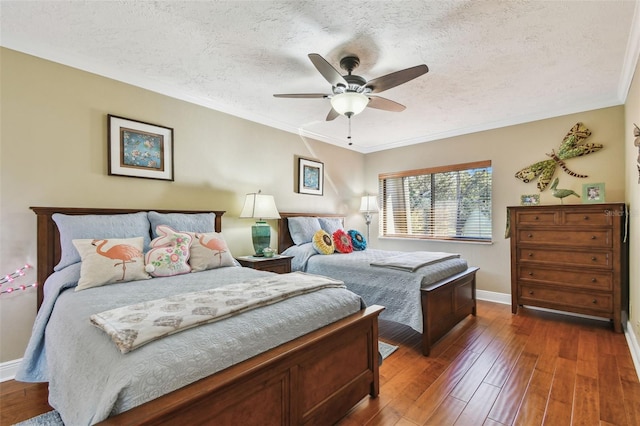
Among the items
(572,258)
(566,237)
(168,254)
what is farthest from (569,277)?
(168,254)

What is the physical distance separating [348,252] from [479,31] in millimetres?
2541

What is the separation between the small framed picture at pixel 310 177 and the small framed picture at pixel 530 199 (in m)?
2.72

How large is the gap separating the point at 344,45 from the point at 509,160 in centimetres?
295

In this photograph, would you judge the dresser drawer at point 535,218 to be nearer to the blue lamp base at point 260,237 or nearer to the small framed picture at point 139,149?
the blue lamp base at point 260,237

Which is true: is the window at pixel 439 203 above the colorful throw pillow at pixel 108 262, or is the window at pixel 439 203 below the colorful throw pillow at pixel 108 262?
above

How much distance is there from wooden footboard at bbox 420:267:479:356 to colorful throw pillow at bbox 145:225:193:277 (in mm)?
1957

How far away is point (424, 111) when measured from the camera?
3625mm

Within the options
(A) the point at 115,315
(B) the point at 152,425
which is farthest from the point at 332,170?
(B) the point at 152,425

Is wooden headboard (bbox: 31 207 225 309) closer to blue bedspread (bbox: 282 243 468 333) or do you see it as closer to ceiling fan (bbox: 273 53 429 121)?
ceiling fan (bbox: 273 53 429 121)

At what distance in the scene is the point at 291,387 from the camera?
137 cm

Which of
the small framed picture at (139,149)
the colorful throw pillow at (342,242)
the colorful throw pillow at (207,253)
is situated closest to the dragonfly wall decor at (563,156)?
the colorful throw pillow at (342,242)

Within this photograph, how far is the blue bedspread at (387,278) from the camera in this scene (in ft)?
8.58

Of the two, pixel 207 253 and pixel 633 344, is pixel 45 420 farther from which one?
pixel 633 344

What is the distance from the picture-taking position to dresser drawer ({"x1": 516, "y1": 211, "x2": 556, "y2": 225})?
130 inches
